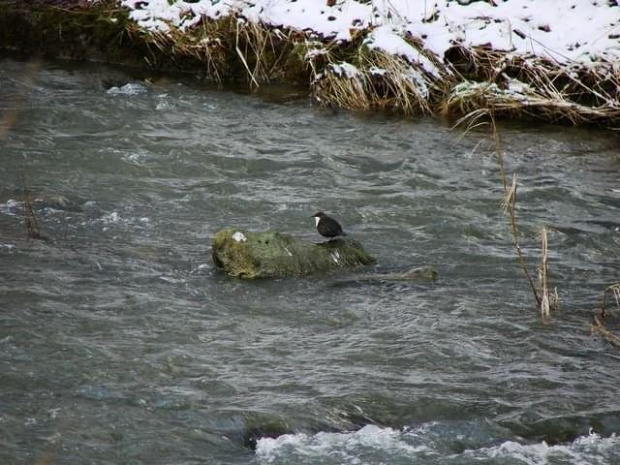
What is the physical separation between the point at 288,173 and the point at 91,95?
10.2ft

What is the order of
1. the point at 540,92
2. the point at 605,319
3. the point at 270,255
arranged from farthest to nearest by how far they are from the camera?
the point at 540,92
the point at 270,255
the point at 605,319

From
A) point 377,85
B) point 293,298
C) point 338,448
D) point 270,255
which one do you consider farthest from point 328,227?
point 377,85

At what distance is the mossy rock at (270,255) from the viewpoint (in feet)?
20.9

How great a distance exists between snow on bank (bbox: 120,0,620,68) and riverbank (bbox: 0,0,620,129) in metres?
0.01

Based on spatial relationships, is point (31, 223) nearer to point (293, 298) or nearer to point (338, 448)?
point (293, 298)

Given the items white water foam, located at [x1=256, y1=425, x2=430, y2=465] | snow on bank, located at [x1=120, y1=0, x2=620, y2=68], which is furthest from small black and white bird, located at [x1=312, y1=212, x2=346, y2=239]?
snow on bank, located at [x1=120, y1=0, x2=620, y2=68]

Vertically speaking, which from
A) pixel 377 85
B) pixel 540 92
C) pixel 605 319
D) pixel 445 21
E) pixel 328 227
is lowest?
pixel 605 319

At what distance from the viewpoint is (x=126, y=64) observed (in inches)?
476

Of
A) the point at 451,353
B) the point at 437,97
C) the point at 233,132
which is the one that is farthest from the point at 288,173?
the point at 451,353

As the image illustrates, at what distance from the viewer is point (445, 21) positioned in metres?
11.1

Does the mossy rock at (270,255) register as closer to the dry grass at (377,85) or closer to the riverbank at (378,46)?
the riverbank at (378,46)

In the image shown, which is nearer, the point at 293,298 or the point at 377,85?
the point at 293,298

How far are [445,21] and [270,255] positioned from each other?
570cm

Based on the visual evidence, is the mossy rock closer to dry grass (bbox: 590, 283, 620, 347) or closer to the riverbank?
dry grass (bbox: 590, 283, 620, 347)
